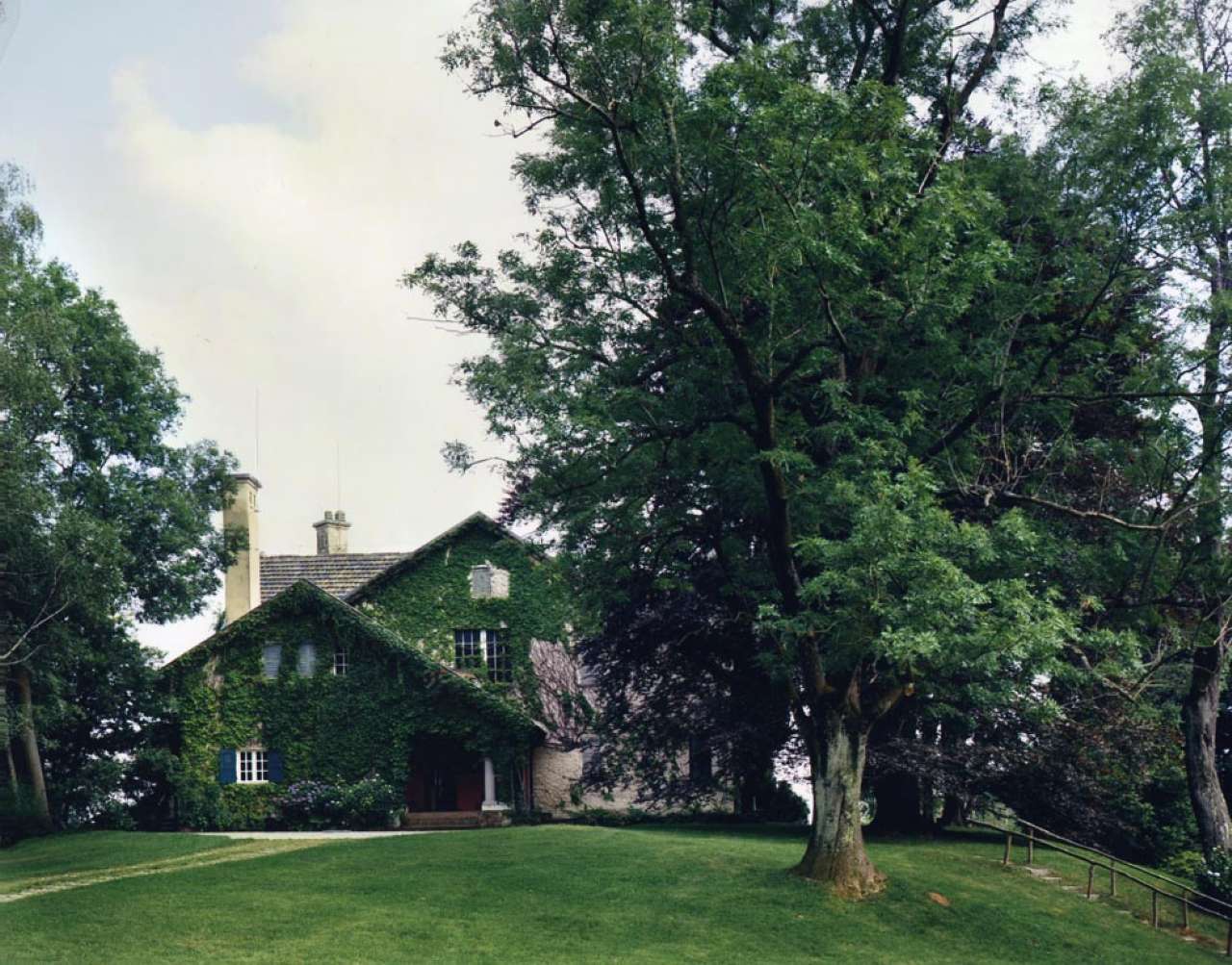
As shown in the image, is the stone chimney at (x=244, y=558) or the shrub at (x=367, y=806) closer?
the shrub at (x=367, y=806)

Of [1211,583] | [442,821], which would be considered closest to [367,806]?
[442,821]

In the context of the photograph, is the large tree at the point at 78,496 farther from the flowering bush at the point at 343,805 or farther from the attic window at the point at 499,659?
the attic window at the point at 499,659

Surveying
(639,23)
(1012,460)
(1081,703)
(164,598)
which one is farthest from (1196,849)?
(164,598)

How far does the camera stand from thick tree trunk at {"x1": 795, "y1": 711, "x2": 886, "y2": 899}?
23.3 m

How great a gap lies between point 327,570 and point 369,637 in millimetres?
7962

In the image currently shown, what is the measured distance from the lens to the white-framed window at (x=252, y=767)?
41906 mm

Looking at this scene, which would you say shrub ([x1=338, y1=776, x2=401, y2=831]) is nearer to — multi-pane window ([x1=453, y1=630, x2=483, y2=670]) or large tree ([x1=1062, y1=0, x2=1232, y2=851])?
multi-pane window ([x1=453, y1=630, x2=483, y2=670])

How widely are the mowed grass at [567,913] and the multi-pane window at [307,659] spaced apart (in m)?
15.1

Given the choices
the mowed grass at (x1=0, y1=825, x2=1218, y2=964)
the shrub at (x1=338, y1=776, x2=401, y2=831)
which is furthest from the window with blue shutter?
the mowed grass at (x1=0, y1=825, x2=1218, y2=964)

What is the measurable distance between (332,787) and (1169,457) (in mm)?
25644

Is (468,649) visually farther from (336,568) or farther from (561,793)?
(336,568)

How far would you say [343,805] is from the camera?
40.1 metres

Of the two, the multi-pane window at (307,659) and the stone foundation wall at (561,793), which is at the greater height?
the multi-pane window at (307,659)

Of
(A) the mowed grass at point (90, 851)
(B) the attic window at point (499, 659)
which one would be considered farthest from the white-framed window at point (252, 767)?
(B) the attic window at point (499, 659)
